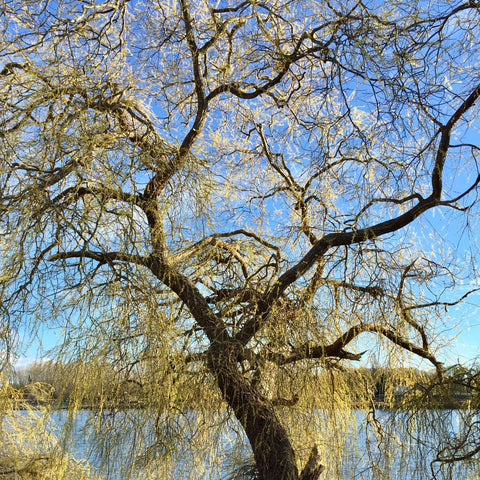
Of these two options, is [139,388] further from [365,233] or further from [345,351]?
[365,233]

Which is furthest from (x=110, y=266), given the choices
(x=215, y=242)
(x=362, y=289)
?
(x=362, y=289)

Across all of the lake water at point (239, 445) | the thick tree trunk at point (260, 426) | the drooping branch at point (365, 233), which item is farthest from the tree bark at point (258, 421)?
the drooping branch at point (365, 233)

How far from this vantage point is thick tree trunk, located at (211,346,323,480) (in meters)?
2.66

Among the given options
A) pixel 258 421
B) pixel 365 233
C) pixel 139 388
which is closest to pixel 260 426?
pixel 258 421

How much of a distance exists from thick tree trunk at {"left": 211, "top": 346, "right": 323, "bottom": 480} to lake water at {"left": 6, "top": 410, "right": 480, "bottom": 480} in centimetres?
10

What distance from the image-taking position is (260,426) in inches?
109

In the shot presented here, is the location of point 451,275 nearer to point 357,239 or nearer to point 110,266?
point 357,239

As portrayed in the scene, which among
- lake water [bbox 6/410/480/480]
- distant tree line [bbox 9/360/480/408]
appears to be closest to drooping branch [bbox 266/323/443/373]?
distant tree line [bbox 9/360/480/408]

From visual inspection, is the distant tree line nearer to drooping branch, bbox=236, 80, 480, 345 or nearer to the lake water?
the lake water

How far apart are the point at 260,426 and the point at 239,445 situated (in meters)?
0.22

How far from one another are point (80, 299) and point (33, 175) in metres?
0.60

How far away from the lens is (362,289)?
9.87ft

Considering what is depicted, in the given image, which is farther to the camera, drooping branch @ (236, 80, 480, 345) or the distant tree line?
drooping branch @ (236, 80, 480, 345)

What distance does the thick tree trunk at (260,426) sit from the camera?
266 cm
